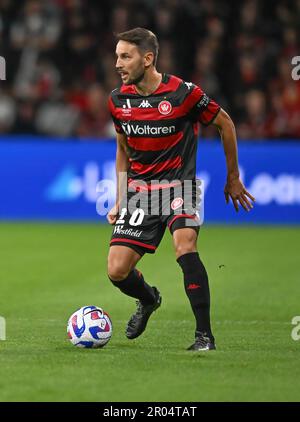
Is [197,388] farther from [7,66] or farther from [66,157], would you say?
[7,66]

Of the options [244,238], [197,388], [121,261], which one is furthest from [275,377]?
[244,238]

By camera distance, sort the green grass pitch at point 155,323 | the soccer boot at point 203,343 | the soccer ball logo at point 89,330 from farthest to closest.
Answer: the soccer ball logo at point 89,330, the soccer boot at point 203,343, the green grass pitch at point 155,323

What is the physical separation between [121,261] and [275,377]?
1.75 metres

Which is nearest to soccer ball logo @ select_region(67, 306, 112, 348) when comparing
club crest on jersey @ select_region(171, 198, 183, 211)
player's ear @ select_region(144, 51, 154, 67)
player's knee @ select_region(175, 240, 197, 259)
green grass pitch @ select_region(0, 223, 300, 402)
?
green grass pitch @ select_region(0, 223, 300, 402)

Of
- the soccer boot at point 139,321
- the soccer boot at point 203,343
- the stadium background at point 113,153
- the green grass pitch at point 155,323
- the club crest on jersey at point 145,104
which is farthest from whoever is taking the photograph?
the stadium background at point 113,153

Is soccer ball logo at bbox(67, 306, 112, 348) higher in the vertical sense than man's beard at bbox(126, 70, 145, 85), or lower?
lower

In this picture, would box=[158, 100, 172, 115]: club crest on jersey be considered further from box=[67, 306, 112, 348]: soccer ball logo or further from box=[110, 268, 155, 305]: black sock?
box=[67, 306, 112, 348]: soccer ball logo

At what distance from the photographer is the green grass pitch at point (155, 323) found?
6.21 meters

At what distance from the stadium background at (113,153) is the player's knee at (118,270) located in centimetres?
66

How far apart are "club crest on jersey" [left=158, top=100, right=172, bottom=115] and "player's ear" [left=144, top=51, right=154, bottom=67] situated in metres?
0.29

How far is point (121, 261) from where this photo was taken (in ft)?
25.7

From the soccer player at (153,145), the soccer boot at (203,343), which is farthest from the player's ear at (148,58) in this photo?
the soccer boot at (203,343)

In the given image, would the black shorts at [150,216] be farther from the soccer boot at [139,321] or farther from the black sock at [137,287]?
the soccer boot at [139,321]

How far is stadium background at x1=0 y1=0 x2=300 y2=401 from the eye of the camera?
414 inches
